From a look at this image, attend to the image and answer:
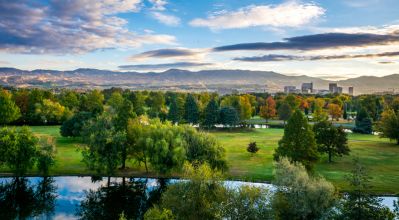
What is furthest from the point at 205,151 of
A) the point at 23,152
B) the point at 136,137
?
the point at 23,152

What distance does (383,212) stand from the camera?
31.9 m

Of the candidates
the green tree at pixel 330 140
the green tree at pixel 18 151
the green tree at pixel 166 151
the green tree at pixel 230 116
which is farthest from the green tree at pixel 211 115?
the green tree at pixel 18 151

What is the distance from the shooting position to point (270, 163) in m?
69.8

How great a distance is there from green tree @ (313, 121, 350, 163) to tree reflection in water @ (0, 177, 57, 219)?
45.1 m

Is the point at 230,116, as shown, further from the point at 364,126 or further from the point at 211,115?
the point at 364,126

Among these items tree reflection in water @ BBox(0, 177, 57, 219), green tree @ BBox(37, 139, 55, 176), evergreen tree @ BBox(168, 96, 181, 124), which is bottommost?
tree reflection in water @ BBox(0, 177, 57, 219)

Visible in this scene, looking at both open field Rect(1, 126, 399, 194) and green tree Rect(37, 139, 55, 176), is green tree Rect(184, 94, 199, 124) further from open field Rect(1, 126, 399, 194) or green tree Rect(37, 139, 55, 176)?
green tree Rect(37, 139, 55, 176)

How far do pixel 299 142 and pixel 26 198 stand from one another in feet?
123

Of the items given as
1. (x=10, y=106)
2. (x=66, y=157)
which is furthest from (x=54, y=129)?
(x=66, y=157)

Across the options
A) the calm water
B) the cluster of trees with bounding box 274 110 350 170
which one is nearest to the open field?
the calm water

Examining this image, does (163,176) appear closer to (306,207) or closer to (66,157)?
(66,157)

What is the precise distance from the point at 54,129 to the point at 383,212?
98.4 m

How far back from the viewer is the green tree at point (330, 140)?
69750 millimetres

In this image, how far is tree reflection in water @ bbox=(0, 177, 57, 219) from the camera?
4581cm
